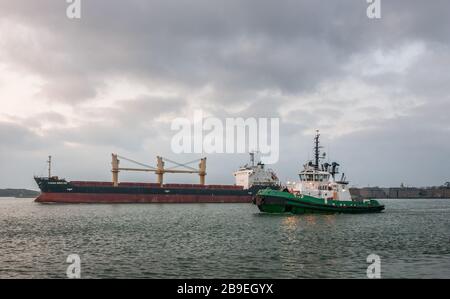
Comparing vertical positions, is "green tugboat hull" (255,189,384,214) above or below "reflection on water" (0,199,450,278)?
above

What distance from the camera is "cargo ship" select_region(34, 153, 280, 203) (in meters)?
83.4

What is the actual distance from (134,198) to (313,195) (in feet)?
164

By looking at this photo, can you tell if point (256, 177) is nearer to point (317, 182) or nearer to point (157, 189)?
point (157, 189)

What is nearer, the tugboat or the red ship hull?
the tugboat

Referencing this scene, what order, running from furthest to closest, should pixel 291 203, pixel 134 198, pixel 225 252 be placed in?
pixel 134 198 → pixel 291 203 → pixel 225 252

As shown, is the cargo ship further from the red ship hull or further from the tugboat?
the tugboat

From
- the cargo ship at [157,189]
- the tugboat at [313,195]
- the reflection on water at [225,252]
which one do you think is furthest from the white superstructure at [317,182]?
the cargo ship at [157,189]

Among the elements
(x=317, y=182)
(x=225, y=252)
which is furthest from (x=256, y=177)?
(x=225, y=252)

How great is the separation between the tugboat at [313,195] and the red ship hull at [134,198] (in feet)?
147

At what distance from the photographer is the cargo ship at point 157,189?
274 feet

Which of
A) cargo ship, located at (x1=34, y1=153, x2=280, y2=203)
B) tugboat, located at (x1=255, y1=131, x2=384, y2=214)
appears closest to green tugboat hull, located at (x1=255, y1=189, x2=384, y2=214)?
tugboat, located at (x1=255, y1=131, x2=384, y2=214)

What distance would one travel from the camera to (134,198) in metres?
90.0

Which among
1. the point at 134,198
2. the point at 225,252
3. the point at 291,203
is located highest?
the point at 291,203

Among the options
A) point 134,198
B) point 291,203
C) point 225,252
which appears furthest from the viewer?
point 134,198
